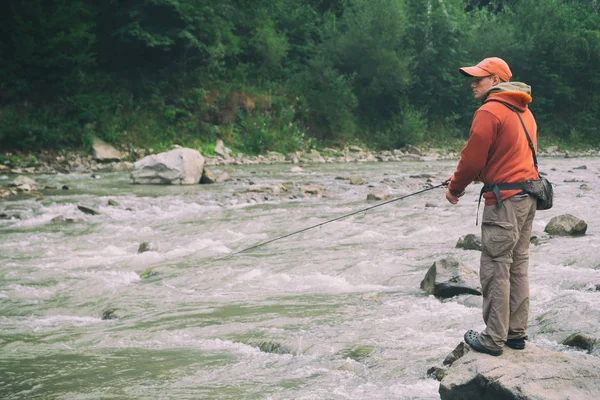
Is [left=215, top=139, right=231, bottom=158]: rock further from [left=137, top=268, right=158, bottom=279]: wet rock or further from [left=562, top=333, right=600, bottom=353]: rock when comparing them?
[left=562, top=333, right=600, bottom=353]: rock

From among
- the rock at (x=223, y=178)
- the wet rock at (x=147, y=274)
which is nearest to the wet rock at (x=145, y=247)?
the wet rock at (x=147, y=274)

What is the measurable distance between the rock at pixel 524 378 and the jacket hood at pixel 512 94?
154cm

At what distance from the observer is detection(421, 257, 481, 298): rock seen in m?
6.26

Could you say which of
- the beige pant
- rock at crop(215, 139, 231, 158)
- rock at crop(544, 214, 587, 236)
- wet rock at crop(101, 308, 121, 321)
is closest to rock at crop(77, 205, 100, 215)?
wet rock at crop(101, 308, 121, 321)

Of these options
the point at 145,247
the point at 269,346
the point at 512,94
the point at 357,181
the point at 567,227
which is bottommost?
the point at 357,181

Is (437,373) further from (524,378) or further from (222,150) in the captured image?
(222,150)

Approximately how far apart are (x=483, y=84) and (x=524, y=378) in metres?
1.83

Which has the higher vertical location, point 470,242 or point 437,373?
point 437,373

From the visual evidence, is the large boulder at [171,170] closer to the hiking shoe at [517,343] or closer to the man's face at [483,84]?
the man's face at [483,84]

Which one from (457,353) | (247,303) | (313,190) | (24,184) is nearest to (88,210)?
(24,184)

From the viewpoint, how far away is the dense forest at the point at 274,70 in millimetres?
27219

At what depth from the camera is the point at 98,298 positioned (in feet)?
22.8

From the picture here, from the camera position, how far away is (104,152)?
86.1 ft

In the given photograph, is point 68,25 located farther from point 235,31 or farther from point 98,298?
point 98,298
